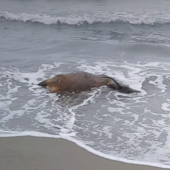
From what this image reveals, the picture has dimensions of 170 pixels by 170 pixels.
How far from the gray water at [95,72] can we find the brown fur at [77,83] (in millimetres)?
160

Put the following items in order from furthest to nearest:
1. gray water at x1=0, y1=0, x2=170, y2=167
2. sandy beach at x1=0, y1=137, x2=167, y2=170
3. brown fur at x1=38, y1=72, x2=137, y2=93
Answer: brown fur at x1=38, y1=72, x2=137, y2=93 → gray water at x1=0, y1=0, x2=170, y2=167 → sandy beach at x1=0, y1=137, x2=167, y2=170

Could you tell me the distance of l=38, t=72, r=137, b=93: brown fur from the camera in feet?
19.5

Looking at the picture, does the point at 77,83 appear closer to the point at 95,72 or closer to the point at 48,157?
the point at 95,72

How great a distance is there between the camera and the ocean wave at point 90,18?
44.2 ft

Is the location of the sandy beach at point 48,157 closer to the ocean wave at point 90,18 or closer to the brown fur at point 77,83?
the brown fur at point 77,83

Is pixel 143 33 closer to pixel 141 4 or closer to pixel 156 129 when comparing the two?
pixel 141 4

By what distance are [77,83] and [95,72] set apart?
124cm

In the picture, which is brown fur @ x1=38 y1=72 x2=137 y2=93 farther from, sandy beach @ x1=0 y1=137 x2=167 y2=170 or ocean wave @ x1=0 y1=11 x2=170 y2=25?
ocean wave @ x1=0 y1=11 x2=170 y2=25

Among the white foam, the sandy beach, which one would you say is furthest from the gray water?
the sandy beach

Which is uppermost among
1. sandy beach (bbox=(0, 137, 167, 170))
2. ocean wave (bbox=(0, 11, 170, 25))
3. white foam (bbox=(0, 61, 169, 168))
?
ocean wave (bbox=(0, 11, 170, 25))

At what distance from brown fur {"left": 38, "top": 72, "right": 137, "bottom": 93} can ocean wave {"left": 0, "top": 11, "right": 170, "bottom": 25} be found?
288 inches

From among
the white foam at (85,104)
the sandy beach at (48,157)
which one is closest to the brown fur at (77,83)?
the white foam at (85,104)

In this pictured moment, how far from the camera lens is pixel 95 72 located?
7215 millimetres

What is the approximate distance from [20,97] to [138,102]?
5.60ft
